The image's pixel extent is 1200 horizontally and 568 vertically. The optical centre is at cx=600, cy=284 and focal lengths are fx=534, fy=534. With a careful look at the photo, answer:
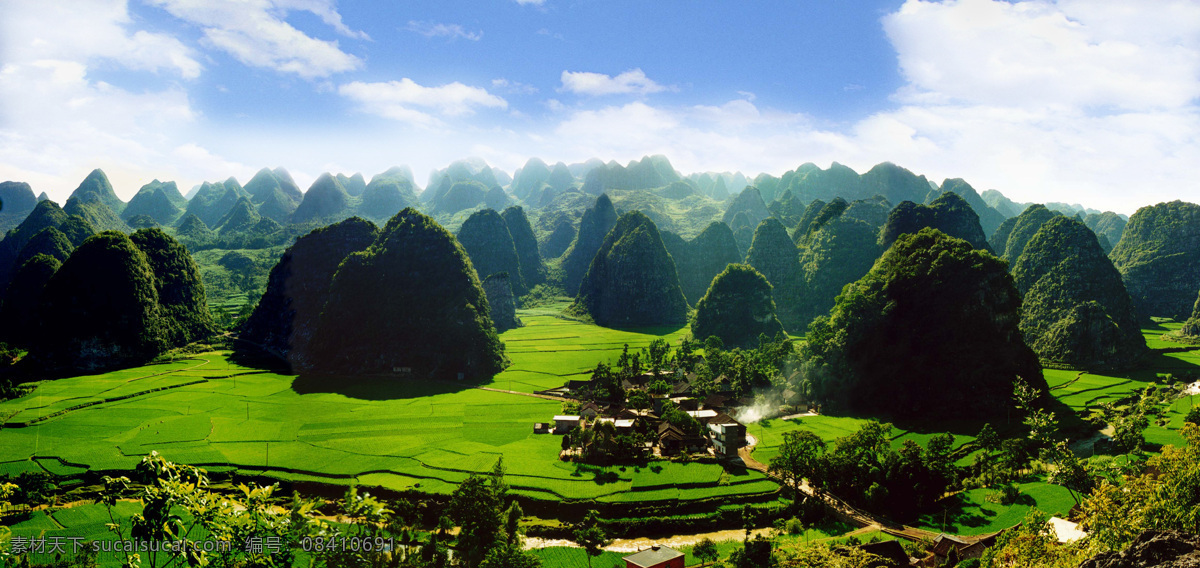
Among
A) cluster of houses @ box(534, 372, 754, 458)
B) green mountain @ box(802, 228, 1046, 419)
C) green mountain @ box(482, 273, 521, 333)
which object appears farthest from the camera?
green mountain @ box(482, 273, 521, 333)

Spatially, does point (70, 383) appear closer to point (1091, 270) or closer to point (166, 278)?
point (166, 278)

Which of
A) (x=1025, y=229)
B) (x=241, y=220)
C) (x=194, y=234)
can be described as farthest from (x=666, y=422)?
(x=194, y=234)

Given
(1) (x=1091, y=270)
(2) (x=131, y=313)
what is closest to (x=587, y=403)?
(2) (x=131, y=313)

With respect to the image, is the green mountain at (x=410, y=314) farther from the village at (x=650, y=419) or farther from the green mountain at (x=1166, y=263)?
the green mountain at (x=1166, y=263)

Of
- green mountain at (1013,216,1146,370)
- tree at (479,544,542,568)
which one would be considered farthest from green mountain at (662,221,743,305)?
tree at (479,544,542,568)

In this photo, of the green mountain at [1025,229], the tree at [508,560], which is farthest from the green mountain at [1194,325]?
the tree at [508,560]

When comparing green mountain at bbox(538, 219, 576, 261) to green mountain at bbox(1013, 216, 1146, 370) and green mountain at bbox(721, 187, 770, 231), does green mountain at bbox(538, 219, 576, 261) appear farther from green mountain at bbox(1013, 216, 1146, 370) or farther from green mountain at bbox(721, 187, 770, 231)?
green mountain at bbox(1013, 216, 1146, 370)
